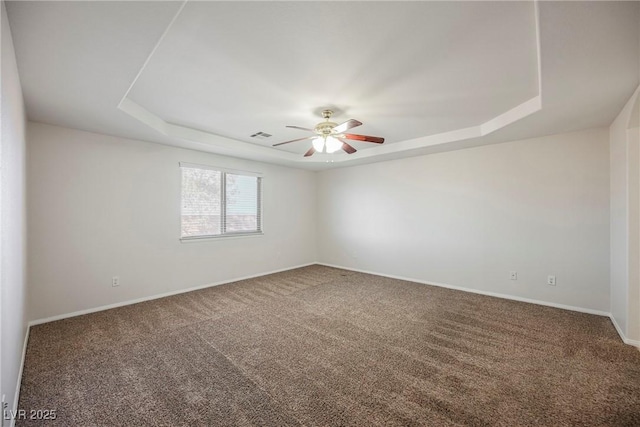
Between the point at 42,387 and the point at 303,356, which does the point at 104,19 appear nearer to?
the point at 42,387

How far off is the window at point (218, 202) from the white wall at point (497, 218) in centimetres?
220

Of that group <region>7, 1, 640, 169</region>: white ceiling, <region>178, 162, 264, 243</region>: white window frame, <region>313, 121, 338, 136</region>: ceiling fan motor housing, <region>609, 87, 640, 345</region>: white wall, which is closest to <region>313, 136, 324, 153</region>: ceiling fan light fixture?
<region>313, 121, 338, 136</region>: ceiling fan motor housing

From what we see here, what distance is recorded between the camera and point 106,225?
11.9 feet

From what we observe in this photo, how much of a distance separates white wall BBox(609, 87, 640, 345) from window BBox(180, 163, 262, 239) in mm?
5210

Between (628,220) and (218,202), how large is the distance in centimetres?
550

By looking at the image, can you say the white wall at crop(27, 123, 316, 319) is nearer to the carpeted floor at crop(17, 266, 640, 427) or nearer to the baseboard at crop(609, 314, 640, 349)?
the carpeted floor at crop(17, 266, 640, 427)

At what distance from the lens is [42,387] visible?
1.98 m

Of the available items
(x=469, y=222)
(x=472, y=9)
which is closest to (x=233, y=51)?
(x=472, y=9)

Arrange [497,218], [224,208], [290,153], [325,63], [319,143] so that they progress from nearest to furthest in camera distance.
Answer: [325,63] < [319,143] < [497,218] < [224,208] < [290,153]

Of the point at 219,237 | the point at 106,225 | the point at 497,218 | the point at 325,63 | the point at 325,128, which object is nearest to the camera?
the point at 325,63

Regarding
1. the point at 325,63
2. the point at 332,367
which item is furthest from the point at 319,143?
the point at 332,367

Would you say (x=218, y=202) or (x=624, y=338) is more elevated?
(x=218, y=202)

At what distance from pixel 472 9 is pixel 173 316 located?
4.16 metres

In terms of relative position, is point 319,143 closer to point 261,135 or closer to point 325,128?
point 325,128
